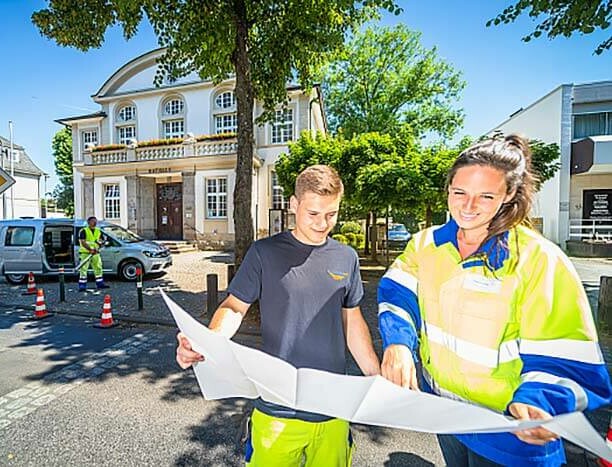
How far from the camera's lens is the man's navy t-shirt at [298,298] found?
1.67m

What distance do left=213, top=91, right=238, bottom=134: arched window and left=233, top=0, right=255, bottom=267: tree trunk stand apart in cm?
1490

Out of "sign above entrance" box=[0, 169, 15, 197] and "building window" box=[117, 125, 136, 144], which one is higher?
"building window" box=[117, 125, 136, 144]

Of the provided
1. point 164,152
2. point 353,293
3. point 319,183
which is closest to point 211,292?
point 353,293

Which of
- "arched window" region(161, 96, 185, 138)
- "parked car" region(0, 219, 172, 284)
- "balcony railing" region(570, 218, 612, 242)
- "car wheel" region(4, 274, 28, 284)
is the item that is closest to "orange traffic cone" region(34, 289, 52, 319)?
"parked car" region(0, 219, 172, 284)

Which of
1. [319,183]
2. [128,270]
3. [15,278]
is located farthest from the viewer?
[128,270]

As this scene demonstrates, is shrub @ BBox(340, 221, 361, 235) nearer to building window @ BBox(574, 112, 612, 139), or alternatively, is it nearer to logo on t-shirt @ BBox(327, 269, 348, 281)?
building window @ BBox(574, 112, 612, 139)

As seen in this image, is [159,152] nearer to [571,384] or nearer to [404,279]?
[404,279]

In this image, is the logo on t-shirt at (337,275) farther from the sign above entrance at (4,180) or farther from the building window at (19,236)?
the building window at (19,236)

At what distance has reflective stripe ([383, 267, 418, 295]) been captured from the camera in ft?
4.70

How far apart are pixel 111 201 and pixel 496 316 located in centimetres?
2447

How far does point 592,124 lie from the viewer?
69.1 ft

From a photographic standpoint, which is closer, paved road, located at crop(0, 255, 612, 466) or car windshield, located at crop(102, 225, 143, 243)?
paved road, located at crop(0, 255, 612, 466)

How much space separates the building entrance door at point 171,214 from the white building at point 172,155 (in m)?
0.07

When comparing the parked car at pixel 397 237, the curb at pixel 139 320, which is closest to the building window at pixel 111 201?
the curb at pixel 139 320
